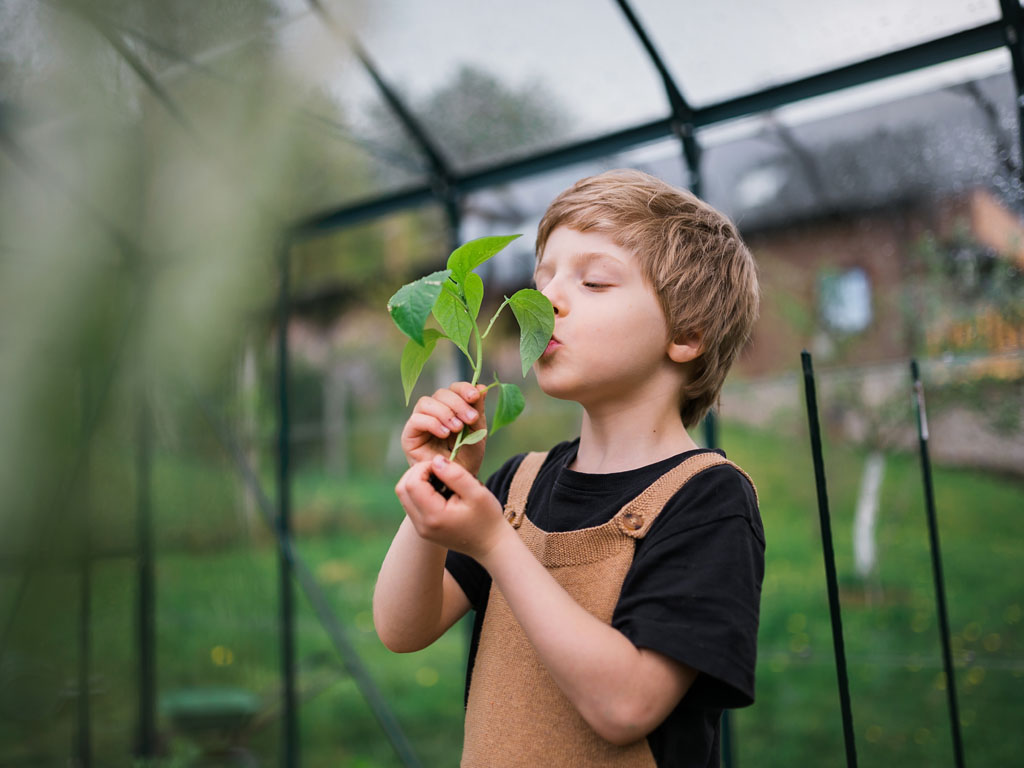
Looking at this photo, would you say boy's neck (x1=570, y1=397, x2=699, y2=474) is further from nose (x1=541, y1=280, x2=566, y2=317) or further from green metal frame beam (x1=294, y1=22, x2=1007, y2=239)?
green metal frame beam (x1=294, y1=22, x2=1007, y2=239)

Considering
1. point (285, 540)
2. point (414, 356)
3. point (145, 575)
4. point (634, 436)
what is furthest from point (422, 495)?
point (145, 575)

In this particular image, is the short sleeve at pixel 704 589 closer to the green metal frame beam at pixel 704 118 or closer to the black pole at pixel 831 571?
the black pole at pixel 831 571

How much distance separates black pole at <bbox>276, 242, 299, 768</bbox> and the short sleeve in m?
1.68

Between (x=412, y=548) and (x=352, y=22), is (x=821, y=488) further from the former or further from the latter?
(x=352, y=22)

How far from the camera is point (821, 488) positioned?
80cm

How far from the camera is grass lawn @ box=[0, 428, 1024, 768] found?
71.4 inches

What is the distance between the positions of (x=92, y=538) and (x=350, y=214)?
1155 millimetres

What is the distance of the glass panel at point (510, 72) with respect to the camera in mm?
1645

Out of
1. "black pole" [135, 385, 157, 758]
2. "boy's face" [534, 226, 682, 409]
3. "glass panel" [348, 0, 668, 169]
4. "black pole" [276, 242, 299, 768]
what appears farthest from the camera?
"black pole" [135, 385, 157, 758]

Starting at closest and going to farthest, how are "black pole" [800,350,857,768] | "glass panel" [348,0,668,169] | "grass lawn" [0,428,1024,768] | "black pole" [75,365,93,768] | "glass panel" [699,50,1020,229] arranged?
"black pole" [800,350,857,768]
"glass panel" [699,50,1020,229]
"glass panel" [348,0,668,169]
"grass lawn" [0,428,1024,768]
"black pole" [75,365,93,768]

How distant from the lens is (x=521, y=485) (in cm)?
80

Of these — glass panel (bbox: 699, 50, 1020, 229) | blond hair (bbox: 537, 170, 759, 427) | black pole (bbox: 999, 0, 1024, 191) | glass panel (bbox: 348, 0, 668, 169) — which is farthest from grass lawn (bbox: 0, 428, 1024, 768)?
blond hair (bbox: 537, 170, 759, 427)

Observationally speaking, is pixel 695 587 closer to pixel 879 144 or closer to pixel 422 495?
pixel 422 495

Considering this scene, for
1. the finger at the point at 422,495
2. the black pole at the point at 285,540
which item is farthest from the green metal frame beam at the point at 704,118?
the finger at the point at 422,495
